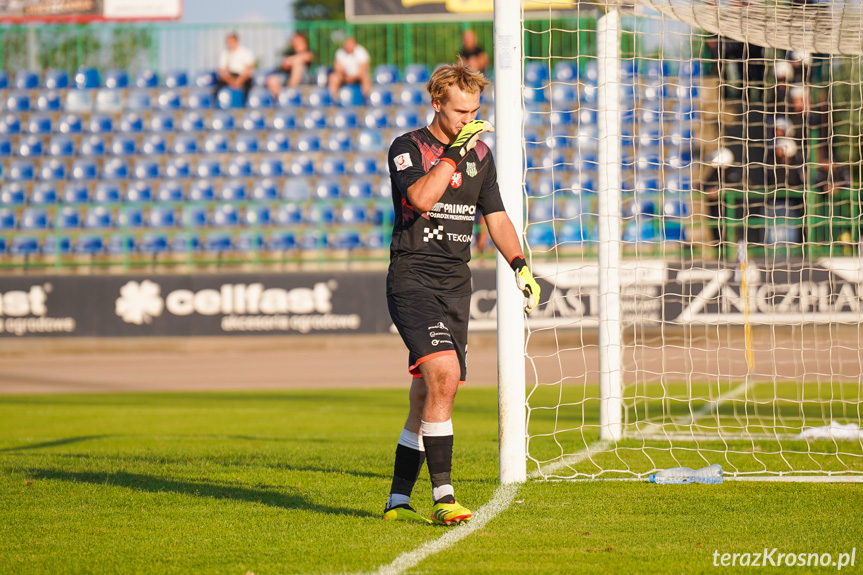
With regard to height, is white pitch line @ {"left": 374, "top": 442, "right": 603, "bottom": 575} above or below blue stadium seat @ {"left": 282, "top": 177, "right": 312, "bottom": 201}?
below

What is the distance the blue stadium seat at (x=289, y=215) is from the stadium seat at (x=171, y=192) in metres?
2.44

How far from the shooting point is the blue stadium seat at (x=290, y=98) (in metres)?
22.7

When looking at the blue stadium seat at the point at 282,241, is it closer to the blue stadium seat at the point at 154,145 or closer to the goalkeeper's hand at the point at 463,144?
the blue stadium seat at the point at 154,145

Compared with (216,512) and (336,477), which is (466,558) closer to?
(216,512)

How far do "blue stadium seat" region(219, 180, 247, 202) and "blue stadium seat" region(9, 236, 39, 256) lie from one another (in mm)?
4016

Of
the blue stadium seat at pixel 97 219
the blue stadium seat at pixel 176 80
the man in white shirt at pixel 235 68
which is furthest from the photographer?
the blue stadium seat at pixel 176 80

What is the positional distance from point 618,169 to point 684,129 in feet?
44.9

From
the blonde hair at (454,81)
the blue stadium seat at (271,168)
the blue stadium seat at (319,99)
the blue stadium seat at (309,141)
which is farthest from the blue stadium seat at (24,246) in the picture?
the blonde hair at (454,81)

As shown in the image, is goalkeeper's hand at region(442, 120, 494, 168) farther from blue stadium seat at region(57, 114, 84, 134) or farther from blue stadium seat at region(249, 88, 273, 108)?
blue stadium seat at region(57, 114, 84, 134)

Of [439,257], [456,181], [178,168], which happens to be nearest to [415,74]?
[178,168]

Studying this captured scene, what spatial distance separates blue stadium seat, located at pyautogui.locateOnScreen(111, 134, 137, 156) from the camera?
871 inches

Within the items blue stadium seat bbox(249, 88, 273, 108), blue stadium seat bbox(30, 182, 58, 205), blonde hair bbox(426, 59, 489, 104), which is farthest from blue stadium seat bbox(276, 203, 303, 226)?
blonde hair bbox(426, 59, 489, 104)

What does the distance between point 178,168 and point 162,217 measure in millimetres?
1768

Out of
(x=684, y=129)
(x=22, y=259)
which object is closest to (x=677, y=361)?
(x=684, y=129)
